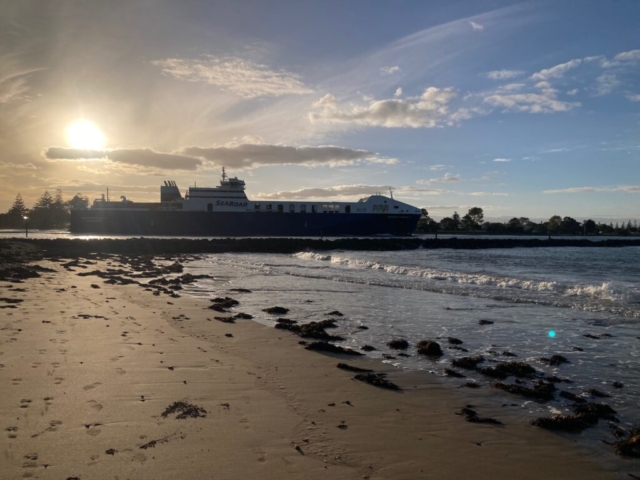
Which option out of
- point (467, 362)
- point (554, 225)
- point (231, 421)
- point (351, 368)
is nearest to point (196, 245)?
point (351, 368)

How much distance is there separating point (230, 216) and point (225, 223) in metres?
1.15

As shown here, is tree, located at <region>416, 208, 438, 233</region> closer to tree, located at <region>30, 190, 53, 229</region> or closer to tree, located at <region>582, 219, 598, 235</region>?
tree, located at <region>582, 219, 598, 235</region>

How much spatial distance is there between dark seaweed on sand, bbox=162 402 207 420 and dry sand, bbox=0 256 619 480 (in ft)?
0.26

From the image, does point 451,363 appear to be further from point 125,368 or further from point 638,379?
point 125,368

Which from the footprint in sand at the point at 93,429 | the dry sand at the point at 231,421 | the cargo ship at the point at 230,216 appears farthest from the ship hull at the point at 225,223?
the footprint in sand at the point at 93,429

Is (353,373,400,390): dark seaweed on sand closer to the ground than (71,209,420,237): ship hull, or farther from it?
closer to the ground

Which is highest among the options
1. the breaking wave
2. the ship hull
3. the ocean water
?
the ship hull

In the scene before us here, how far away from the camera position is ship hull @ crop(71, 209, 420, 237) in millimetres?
59375

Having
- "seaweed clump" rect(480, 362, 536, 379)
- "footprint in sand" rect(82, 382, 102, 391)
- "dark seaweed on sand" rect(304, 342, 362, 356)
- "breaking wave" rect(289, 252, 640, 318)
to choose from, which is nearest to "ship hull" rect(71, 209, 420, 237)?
"breaking wave" rect(289, 252, 640, 318)

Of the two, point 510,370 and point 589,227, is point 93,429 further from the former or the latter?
point 589,227

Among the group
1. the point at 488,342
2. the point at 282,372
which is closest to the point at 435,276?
the point at 488,342

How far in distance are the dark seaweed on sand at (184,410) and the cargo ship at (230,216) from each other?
5613 centimetres

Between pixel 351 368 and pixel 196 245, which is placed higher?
pixel 196 245

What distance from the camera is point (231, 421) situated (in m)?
4.29
